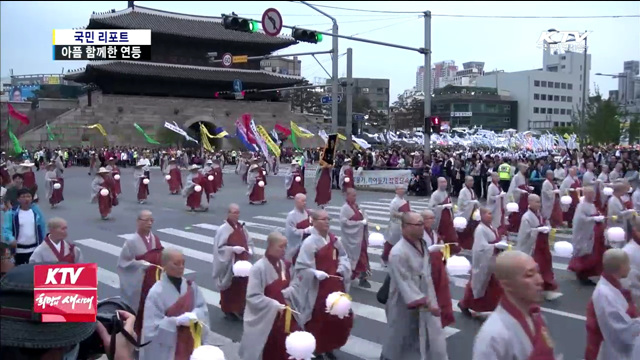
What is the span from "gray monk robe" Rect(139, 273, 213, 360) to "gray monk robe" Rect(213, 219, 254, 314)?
317 cm

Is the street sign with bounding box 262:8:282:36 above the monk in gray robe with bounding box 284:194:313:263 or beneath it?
above

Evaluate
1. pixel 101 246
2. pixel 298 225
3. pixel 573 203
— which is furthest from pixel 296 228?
pixel 573 203

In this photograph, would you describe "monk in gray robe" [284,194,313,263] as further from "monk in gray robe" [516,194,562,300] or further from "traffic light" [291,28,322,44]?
"traffic light" [291,28,322,44]

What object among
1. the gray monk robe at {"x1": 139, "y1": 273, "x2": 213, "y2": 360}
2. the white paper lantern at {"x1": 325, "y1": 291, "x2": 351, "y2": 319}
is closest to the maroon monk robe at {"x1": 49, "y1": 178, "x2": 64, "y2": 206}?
the white paper lantern at {"x1": 325, "y1": 291, "x2": 351, "y2": 319}

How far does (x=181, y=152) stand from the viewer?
1753 inches

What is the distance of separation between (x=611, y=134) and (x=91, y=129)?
1614 inches

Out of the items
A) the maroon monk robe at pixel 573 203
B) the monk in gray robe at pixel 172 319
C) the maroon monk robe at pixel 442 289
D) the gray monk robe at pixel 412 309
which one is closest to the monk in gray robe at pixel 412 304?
the gray monk robe at pixel 412 309

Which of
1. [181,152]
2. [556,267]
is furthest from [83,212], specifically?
[181,152]

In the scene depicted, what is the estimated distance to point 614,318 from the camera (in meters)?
4.98

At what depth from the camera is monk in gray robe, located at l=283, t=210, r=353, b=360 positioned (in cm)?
691

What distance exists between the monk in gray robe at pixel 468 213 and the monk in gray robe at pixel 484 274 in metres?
4.46

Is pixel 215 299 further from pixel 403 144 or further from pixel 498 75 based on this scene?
pixel 498 75

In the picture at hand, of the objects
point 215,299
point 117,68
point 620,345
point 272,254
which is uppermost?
point 117,68

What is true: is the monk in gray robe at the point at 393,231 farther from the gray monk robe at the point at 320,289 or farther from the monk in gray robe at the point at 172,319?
the monk in gray robe at the point at 172,319
